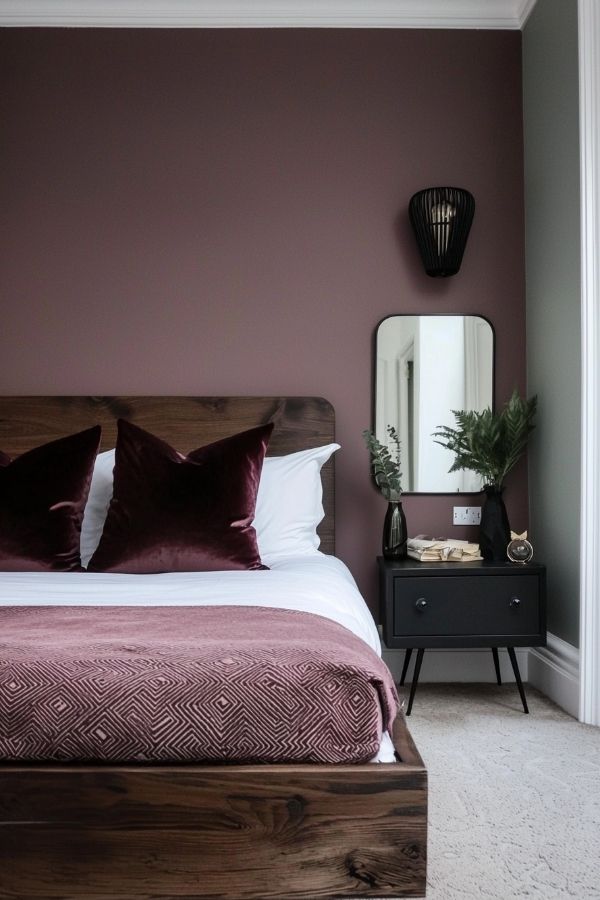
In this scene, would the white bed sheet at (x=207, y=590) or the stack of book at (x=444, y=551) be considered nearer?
the white bed sheet at (x=207, y=590)

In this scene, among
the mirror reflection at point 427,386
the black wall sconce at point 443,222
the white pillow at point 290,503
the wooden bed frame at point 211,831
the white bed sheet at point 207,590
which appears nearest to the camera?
the wooden bed frame at point 211,831

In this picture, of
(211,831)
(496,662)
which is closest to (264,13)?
(496,662)

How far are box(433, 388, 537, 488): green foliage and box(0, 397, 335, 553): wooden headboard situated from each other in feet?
1.72

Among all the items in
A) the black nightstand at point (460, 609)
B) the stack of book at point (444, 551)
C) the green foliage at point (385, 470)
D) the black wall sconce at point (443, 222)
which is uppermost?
the black wall sconce at point (443, 222)

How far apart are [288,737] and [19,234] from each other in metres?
2.78

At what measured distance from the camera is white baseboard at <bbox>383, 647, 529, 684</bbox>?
10.9ft

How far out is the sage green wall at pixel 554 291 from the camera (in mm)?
2896

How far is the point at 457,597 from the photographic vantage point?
2881 millimetres

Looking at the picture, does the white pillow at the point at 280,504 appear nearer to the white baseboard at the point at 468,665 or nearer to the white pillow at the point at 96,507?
the white pillow at the point at 96,507

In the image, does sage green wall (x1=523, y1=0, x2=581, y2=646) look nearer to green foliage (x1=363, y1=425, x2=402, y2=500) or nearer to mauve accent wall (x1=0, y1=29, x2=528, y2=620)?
mauve accent wall (x1=0, y1=29, x2=528, y2=620)

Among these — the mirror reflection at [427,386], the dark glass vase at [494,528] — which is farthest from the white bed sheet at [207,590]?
the mirror reflection at [427,386]

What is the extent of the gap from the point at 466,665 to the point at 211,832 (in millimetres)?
2299

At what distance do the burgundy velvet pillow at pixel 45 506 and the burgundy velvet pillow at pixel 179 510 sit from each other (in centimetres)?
11

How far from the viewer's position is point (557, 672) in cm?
299
